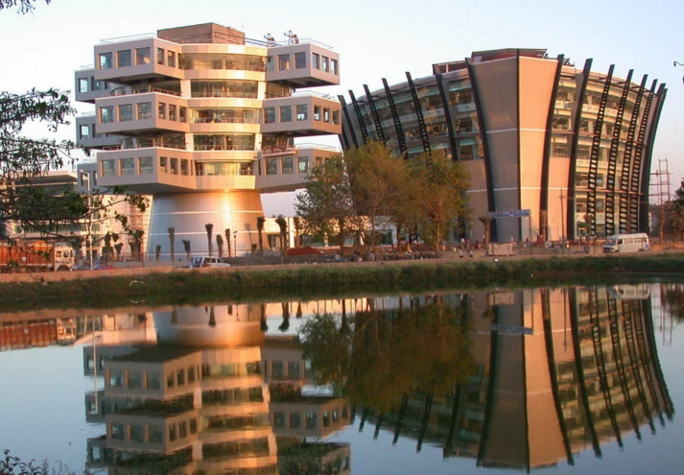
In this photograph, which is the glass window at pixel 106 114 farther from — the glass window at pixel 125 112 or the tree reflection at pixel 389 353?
the tree reflection at pixel 389 353

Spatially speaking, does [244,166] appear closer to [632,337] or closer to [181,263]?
[181,263]

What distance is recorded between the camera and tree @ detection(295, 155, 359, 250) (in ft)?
221

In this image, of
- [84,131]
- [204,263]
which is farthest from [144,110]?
[204,263]

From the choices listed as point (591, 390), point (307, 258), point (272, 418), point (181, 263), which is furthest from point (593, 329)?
point (181, 263)

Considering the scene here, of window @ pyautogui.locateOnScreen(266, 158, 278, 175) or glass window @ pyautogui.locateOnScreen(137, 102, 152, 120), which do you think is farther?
window @ pyautogui.locateOnScreen(266, 158, 278, 175)

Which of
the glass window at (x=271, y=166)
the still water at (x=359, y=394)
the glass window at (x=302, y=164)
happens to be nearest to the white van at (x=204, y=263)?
the glass window at (x=271, y=166)

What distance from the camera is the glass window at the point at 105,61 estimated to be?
79562mm

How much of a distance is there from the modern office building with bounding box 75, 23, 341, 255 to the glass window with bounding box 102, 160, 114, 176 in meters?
0.10

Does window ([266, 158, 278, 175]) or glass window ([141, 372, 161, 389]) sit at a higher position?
window ([266, 158, 278, 175])

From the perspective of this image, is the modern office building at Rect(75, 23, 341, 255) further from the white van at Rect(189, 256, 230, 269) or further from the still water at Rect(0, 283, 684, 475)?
the still water at Rect(0, 283, 684, 475)

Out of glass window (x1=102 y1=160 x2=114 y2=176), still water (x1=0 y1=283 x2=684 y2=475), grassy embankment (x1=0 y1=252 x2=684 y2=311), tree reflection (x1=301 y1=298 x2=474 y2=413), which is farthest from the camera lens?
glass window (x1=102 y1=160 x2=114 y2=176)

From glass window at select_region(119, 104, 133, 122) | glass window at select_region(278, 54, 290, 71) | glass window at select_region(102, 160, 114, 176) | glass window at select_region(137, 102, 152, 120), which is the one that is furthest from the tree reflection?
glass window at select_region(102, 160, 114, 176)

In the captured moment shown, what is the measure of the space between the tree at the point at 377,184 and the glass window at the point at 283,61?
627 inches

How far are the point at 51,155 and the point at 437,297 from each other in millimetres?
34657
